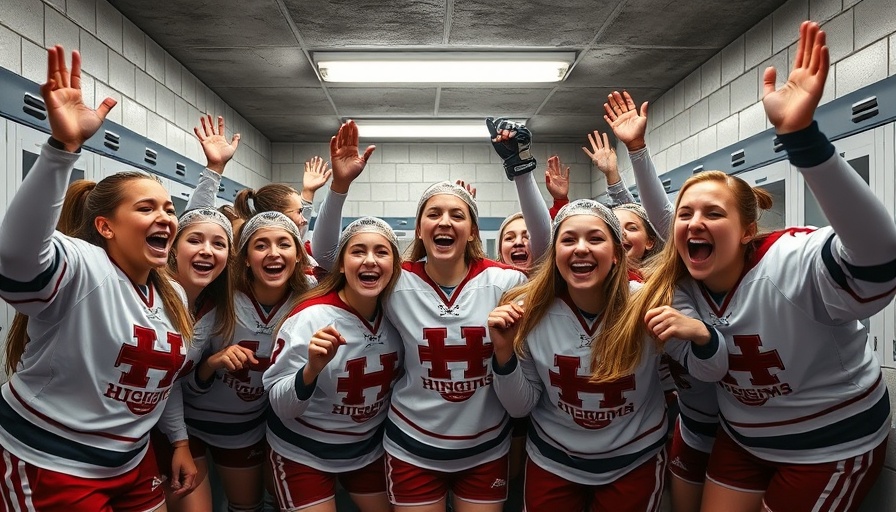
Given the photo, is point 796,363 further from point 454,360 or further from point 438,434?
point 438,434

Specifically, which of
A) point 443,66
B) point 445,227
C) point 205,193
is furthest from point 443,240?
point 443,66

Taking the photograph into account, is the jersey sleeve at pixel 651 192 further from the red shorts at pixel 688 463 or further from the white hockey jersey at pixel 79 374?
the white hockey jersey at pixel 79 374

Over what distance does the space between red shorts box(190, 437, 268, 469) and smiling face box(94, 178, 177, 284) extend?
0.90 metres

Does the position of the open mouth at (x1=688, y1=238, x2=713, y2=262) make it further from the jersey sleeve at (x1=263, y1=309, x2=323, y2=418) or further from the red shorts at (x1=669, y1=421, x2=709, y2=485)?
the jersey sleeve at (x1=263, y1=309, x2=323, y2=418)

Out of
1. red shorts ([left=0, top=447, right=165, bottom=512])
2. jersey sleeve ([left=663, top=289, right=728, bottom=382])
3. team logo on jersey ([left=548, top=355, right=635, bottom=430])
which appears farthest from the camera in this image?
team logo on jersey ([left=548, top=355, right=635, bottom=430])

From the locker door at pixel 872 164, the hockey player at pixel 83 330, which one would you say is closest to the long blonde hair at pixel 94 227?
the hockey player at pixel 83 330

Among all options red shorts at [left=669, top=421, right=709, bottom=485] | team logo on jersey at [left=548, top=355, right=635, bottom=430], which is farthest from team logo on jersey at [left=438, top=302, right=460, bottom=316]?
red shorts at [left=669, top=421, right=709, bottom=485]

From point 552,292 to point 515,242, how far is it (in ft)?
3.87

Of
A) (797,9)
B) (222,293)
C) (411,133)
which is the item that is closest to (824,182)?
(222,293)

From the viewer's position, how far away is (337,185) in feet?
7.80

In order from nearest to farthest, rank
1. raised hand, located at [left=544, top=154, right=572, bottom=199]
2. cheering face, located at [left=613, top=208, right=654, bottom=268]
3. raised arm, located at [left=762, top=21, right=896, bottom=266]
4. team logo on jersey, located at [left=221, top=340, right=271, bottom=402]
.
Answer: raised arm, located at [left=762, top=21, right=896, bottom=266]
team logo on jersey, located at [left=221, top=340, right=271, bottom=402]
cheering face, located at [left=613, top=208, right=654, bottom=268]
raised hand, located at [left=544, top=154, right=572, bottom=199]

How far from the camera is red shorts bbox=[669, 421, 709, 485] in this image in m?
2.29

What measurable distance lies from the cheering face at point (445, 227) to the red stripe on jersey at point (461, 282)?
0.07m

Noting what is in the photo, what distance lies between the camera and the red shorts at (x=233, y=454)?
2369mm
